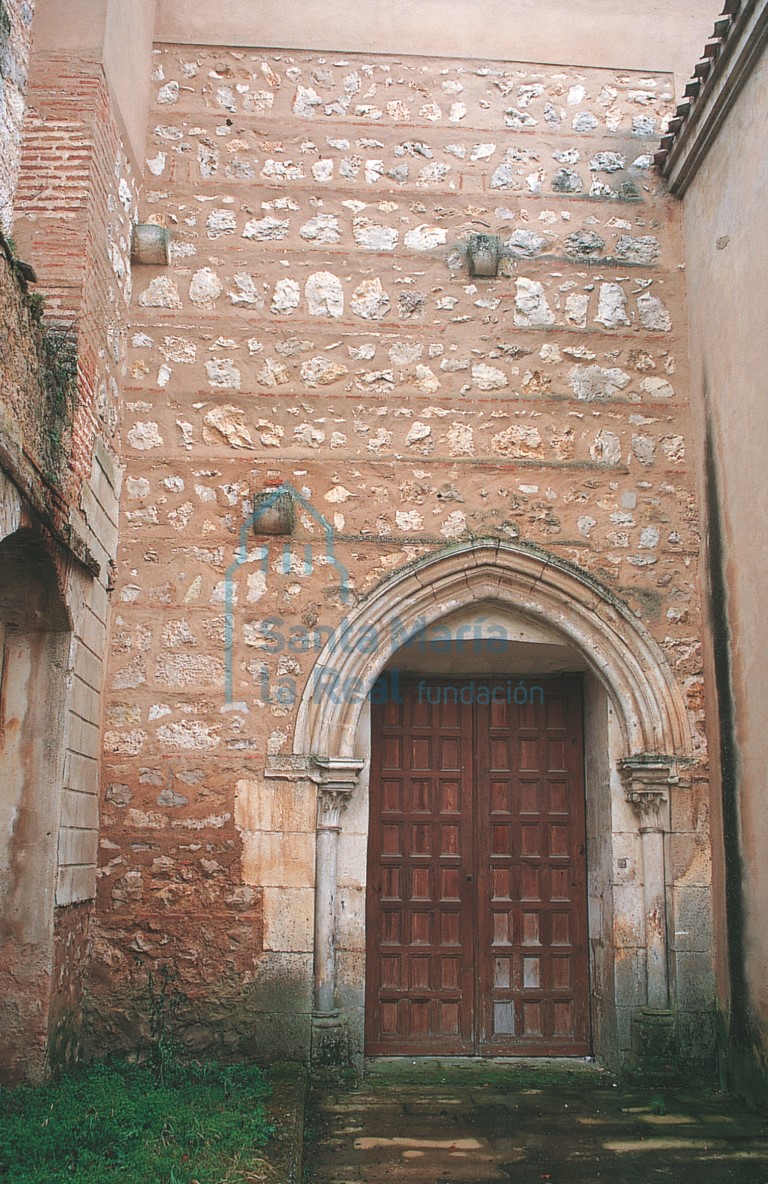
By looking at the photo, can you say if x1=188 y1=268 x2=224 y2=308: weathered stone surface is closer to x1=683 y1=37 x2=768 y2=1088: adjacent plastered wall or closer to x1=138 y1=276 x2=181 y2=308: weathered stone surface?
x1=138 y1=276 x2=181 y2=308: weathered stone surface

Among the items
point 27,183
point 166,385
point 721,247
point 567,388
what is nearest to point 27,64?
point 27,183

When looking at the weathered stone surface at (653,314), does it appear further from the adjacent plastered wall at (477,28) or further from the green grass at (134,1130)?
the green grass at (134,1130)

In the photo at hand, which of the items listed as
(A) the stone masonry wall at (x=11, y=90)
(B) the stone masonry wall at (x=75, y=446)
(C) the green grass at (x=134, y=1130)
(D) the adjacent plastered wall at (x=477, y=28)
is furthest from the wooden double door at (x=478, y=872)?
(D) the adjacent plastered wall at (x=477, y=28)

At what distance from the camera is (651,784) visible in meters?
5.23

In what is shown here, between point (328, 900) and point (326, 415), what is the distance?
2510 mm

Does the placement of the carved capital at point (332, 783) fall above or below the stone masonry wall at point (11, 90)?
below

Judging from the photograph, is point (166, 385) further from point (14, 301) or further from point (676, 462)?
point (676, 462)

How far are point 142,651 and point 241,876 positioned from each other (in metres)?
1.23

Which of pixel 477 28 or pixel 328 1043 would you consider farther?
pixel 477 28

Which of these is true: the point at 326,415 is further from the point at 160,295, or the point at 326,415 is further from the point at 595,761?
the point at 595,761

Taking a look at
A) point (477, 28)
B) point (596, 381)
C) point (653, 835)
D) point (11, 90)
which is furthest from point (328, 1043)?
point (477, 28)

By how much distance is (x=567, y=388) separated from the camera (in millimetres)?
5695

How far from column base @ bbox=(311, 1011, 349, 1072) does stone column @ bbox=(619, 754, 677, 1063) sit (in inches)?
56.0

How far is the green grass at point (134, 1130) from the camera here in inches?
130
